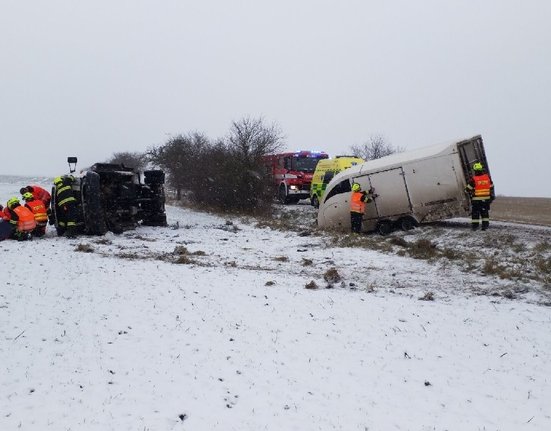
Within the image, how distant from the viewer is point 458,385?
511cm

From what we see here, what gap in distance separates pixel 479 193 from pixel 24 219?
39.2 ft

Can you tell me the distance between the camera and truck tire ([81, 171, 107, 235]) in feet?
44.4

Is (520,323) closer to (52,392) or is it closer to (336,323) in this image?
(336,323)

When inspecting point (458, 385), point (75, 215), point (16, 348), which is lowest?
point (458, 385)

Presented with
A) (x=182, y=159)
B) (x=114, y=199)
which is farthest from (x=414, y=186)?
(x=182, y=159)

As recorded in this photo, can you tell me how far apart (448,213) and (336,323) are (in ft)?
28.0

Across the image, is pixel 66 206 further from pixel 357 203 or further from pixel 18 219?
pixel 357 203

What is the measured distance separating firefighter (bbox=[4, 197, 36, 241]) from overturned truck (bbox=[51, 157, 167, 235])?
104 centimetres

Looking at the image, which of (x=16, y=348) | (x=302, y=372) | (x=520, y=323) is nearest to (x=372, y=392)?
(x=302, y=372)

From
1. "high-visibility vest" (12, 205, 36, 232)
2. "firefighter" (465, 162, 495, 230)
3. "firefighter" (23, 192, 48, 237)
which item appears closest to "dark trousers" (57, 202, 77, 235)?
"firefighter" (23, 192, 48, 237)

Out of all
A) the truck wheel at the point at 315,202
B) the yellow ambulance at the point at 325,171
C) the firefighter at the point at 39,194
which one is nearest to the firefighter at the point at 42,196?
the firefighter at the point at 39,194

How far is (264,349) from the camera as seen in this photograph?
18.9 ft

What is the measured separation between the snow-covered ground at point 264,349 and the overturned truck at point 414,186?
4.33m

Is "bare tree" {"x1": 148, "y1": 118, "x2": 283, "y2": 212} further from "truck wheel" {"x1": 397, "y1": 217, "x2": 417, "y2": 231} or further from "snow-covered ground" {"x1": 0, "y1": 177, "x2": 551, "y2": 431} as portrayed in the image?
"snow-covered ground" {"x1": 0, "y1": 177, "x2": 551, "y2": 431}
